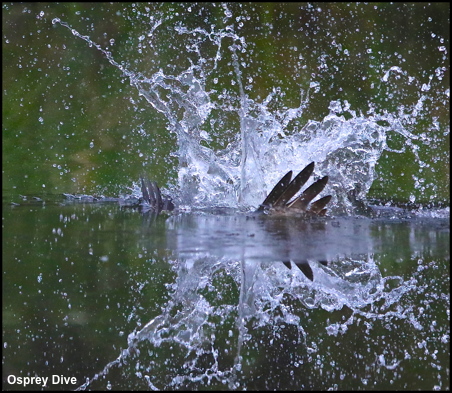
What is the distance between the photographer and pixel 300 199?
7.93 ft

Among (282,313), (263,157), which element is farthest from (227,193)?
(282,313)

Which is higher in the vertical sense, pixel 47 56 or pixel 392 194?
pixel 47 56

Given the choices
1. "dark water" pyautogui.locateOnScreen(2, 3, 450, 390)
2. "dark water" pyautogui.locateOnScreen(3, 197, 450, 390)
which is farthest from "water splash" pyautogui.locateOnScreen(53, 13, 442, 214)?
"dark water" pyautogui.locateOnScreen(3, 197, 450, 390)

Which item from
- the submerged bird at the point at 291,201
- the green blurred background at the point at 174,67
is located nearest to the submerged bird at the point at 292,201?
the submerged bird at the point at 291,201

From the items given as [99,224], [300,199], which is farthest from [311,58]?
[99,224]

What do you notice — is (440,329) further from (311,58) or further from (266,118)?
(311,58)

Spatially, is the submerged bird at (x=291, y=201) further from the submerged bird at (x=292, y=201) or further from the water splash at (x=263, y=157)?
the water splash at (x=263, y=157)

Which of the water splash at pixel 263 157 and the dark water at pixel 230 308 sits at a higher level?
the water splash at pixel 263 157

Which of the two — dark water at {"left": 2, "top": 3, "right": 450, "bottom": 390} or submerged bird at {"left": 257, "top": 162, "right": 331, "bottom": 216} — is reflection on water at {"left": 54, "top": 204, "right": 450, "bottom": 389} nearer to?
A: dark water at {"left": 2, "top": 3, "right": 450, "bottom": 390}

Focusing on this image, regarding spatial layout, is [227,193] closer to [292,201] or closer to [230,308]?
[292,201]

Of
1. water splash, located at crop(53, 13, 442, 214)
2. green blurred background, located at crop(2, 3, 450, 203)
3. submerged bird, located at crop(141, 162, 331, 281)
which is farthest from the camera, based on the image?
green blurred background, located at crop(2, 3, 450, 203)

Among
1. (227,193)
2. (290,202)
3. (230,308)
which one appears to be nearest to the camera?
(230,308)

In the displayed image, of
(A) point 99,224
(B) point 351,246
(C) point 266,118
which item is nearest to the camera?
(B) point 351,246

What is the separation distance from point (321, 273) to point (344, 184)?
1.30m
